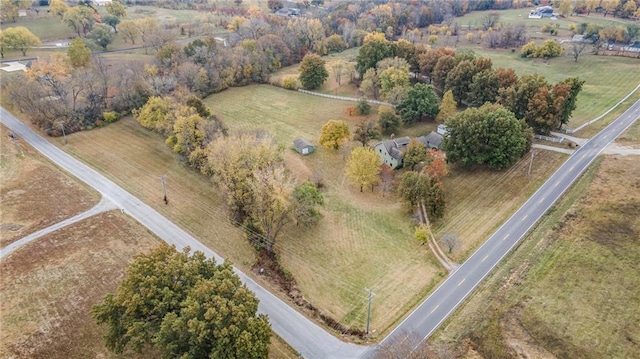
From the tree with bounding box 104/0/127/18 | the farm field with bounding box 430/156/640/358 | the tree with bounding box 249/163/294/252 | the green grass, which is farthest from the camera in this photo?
the tree with bounding box 104/0/127/18

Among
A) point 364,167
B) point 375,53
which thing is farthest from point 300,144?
point 375,53

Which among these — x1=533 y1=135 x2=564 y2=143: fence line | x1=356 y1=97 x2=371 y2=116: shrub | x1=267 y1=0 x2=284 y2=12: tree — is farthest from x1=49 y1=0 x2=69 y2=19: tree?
x1=533 y1=135 x2=564 y2=143: fence line

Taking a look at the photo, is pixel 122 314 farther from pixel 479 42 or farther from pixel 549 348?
pixel 479 42

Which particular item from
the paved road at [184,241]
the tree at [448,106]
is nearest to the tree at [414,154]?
the tree at [448,106]

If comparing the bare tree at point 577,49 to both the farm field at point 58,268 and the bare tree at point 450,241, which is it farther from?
the farm field at point 58,268

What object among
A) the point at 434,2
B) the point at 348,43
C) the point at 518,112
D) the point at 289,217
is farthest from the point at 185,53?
the point at 434,2

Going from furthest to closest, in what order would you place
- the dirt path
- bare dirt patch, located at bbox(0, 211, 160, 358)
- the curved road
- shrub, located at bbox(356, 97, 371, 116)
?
shrub, located at bbox(356, 97, 371, 116)
the dirt path
the curved road
bare dirt patch, located at bbox(0, 211, 160, 358)

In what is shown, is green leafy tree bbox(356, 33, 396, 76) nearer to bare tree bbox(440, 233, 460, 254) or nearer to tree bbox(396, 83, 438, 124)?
tree bbox(396, 83, 438, 124)

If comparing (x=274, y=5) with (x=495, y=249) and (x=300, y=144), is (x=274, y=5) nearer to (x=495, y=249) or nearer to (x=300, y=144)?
(x=300, y=144)
